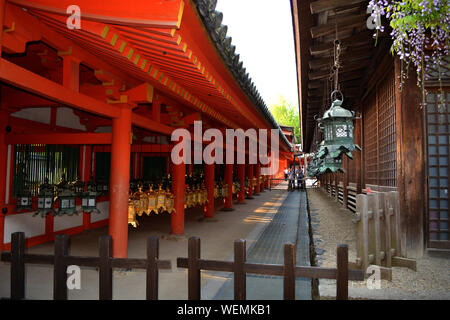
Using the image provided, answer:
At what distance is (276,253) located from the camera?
6.37 m

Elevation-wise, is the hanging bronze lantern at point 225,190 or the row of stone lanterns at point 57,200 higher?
the row of stone lanterns at point 57,200

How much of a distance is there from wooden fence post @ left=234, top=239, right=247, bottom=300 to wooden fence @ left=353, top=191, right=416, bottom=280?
272cm

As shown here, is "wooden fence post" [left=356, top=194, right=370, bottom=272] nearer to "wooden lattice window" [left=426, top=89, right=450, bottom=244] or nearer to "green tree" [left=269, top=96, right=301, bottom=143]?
"wooden lattice window" [left=426, top=89, right=450, bottom=244]

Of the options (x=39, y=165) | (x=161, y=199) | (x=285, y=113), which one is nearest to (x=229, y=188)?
(x=161, y=199)

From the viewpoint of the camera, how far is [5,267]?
4.93m

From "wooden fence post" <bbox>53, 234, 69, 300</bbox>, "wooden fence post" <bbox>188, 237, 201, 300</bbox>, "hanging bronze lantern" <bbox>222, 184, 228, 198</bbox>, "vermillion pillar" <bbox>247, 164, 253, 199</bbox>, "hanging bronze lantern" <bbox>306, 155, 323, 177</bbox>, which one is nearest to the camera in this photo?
"wooden fence post" <bbox>188, 237, 201, 300</bbox>

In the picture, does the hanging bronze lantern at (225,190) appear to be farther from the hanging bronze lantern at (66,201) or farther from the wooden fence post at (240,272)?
the wooden fence post at (240,272)

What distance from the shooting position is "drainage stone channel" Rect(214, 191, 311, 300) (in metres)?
3.98

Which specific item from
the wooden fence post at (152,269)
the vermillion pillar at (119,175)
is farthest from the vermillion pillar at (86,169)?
the wooden fence post at (152,269)

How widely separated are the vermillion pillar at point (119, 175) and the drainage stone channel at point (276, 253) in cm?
190

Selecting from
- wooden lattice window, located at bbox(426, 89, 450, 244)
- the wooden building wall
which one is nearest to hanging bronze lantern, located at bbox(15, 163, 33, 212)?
the wooden building wall

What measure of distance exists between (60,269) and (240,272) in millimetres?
1663

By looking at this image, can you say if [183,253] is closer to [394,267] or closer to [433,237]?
[394,267]

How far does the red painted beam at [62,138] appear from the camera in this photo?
502 centimetres
